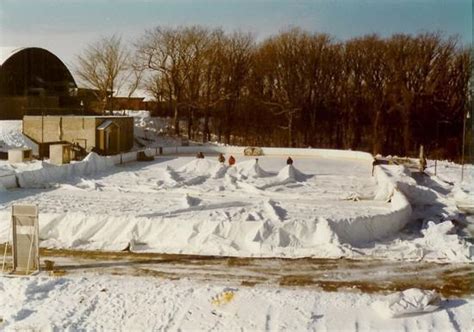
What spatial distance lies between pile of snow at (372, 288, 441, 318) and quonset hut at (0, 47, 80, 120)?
30032 mm

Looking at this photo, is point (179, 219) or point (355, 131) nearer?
point (179, 219)

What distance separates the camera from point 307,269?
997 cm

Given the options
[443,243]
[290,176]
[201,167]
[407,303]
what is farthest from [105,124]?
[407,303]

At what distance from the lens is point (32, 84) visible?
3916 centimetres

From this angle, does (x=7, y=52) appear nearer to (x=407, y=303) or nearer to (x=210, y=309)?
(x=210, y=309)

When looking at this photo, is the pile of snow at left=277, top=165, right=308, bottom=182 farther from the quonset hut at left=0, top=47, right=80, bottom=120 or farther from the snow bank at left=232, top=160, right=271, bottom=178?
the quonset hut at left=0, top=47, right=80, bottom=120

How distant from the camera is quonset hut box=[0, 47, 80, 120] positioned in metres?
36.9

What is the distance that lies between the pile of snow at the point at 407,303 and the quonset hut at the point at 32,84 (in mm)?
30032

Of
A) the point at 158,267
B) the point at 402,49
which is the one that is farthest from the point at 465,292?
the point at 402,49

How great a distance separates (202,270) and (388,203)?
24.0ft

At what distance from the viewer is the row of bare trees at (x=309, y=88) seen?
37.2 m

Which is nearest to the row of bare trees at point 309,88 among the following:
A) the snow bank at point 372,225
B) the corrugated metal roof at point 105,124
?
the corrugated metal roof at point 105,124

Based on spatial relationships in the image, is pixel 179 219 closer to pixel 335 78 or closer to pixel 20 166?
pixel 20 166

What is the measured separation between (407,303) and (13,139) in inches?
983
